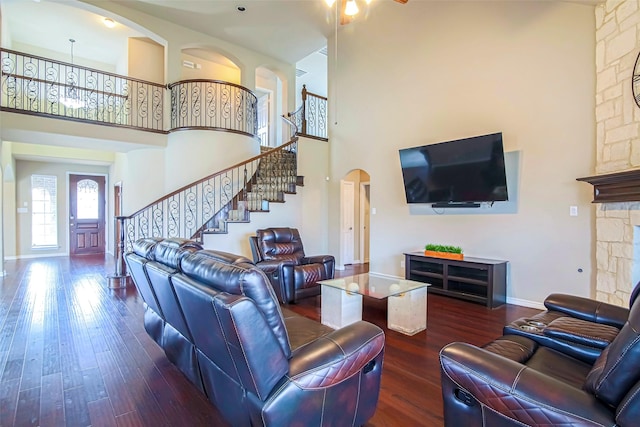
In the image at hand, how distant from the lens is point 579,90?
3.71 m

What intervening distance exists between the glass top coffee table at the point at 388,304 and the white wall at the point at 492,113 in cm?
187

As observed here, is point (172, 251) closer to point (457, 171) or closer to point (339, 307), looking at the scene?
point (339, 307)

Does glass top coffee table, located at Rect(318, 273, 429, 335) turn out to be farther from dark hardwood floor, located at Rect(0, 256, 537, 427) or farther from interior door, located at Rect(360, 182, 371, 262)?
interior door, located at Rect(360, 182, 371, 262)

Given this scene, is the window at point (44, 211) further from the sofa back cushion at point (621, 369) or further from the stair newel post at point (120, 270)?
the sofa back cushion at point (621, 369)

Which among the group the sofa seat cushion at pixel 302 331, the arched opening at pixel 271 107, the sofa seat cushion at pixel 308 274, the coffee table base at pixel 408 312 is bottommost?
the coffee table base at pixel 408 312

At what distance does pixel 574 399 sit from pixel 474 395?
34 centimetres

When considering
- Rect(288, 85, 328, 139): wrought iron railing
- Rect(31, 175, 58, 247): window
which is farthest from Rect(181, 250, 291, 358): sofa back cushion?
Rect(31, 175, 58, 247): window

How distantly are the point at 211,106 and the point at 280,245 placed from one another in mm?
4030

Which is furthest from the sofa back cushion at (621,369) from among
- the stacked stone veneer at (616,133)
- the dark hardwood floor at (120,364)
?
the stacked stone veneer at (616,133)

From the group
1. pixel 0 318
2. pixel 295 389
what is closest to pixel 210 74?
pixel 0 318

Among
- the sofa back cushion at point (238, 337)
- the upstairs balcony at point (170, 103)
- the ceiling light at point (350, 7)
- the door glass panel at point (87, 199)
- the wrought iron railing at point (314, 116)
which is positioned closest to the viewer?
the sofa back cushion at point (238, 337)

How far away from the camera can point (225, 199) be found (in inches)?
280

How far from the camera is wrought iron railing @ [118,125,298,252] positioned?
6.22 metres

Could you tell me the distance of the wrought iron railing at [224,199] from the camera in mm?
6223
